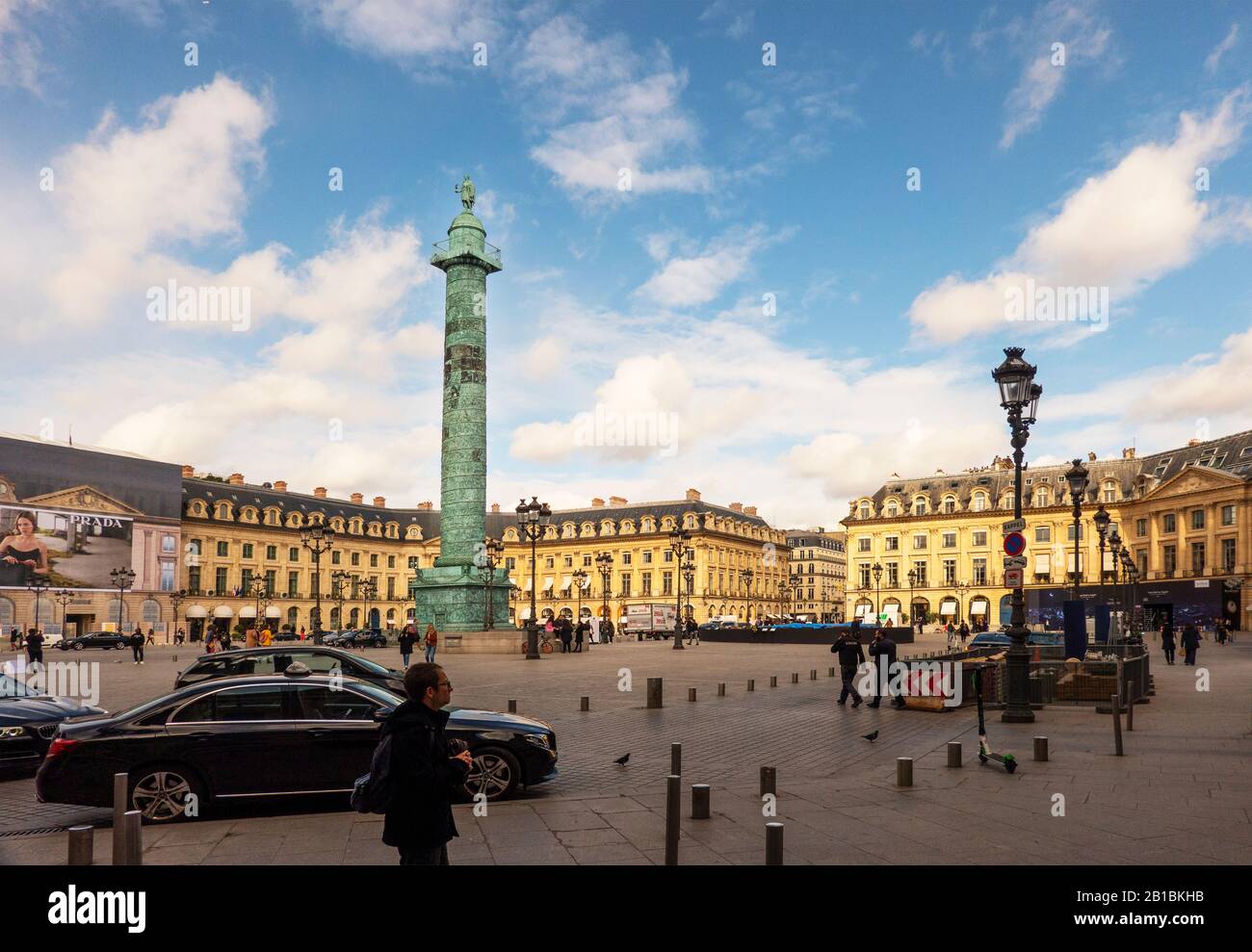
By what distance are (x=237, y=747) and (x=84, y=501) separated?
79914 mm

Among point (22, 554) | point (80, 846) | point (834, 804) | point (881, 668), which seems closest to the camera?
point (80, 846)

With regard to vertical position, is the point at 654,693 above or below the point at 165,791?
below

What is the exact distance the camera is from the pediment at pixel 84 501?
75438mm

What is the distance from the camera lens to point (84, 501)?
7812cm

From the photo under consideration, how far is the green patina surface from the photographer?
163 feet

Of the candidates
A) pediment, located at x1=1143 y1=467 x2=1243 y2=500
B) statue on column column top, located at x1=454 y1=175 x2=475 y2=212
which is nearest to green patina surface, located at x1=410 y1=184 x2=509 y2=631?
statue on column column top, located at x1=454 y1=175 x2=475 y2=212

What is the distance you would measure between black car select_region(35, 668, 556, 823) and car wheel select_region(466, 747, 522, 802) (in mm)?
11

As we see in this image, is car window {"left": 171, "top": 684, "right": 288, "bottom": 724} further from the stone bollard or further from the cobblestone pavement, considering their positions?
the stone bollard

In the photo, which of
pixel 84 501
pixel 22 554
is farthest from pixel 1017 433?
pixel 84 501

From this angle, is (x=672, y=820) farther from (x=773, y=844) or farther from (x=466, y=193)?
(x=466, y=193)
